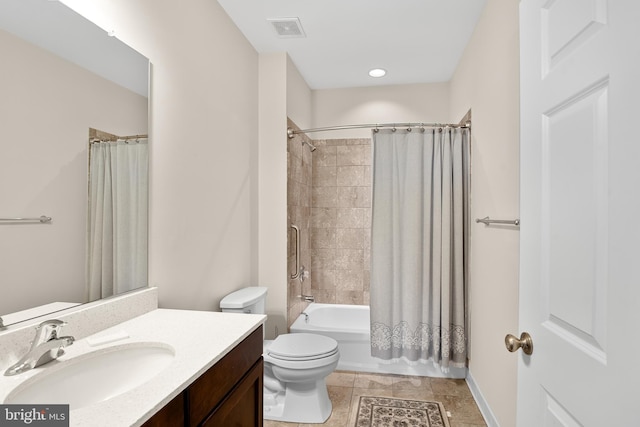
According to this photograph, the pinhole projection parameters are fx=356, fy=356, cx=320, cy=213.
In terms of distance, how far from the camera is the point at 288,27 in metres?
2.51

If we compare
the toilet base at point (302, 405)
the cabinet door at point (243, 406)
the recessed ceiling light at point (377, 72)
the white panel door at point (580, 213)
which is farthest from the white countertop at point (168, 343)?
the recessed ceiling light at point (377, 72)

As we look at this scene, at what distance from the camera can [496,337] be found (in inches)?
79.6

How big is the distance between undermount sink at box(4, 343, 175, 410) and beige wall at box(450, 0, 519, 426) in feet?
5.27

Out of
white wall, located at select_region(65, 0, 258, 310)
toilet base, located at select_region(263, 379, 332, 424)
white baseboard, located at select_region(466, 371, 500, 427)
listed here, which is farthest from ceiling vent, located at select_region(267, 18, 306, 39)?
white baseboard, located at select_region(466, 371, 500, 427)

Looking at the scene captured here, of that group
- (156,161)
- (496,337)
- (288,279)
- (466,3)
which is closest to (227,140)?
(156,161)

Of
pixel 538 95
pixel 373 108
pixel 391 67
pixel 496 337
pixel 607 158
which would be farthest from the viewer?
pixel 373 108

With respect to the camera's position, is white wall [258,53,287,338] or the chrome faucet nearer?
the chrome faucet

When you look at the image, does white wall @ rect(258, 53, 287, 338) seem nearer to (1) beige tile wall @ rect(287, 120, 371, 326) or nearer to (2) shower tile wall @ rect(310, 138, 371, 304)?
(1) beige tile wall @ rect(287, 120, 371, 326)

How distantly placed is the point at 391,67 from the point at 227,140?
1.74 meters

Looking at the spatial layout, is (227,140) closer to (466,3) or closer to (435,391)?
(466,3)

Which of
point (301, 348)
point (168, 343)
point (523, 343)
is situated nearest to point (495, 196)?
point (523, 343)

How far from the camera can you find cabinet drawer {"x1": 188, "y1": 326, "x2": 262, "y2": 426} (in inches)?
38.2

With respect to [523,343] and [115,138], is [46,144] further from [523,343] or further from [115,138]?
[523,343]

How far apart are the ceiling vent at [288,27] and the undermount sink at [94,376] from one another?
2175mm
